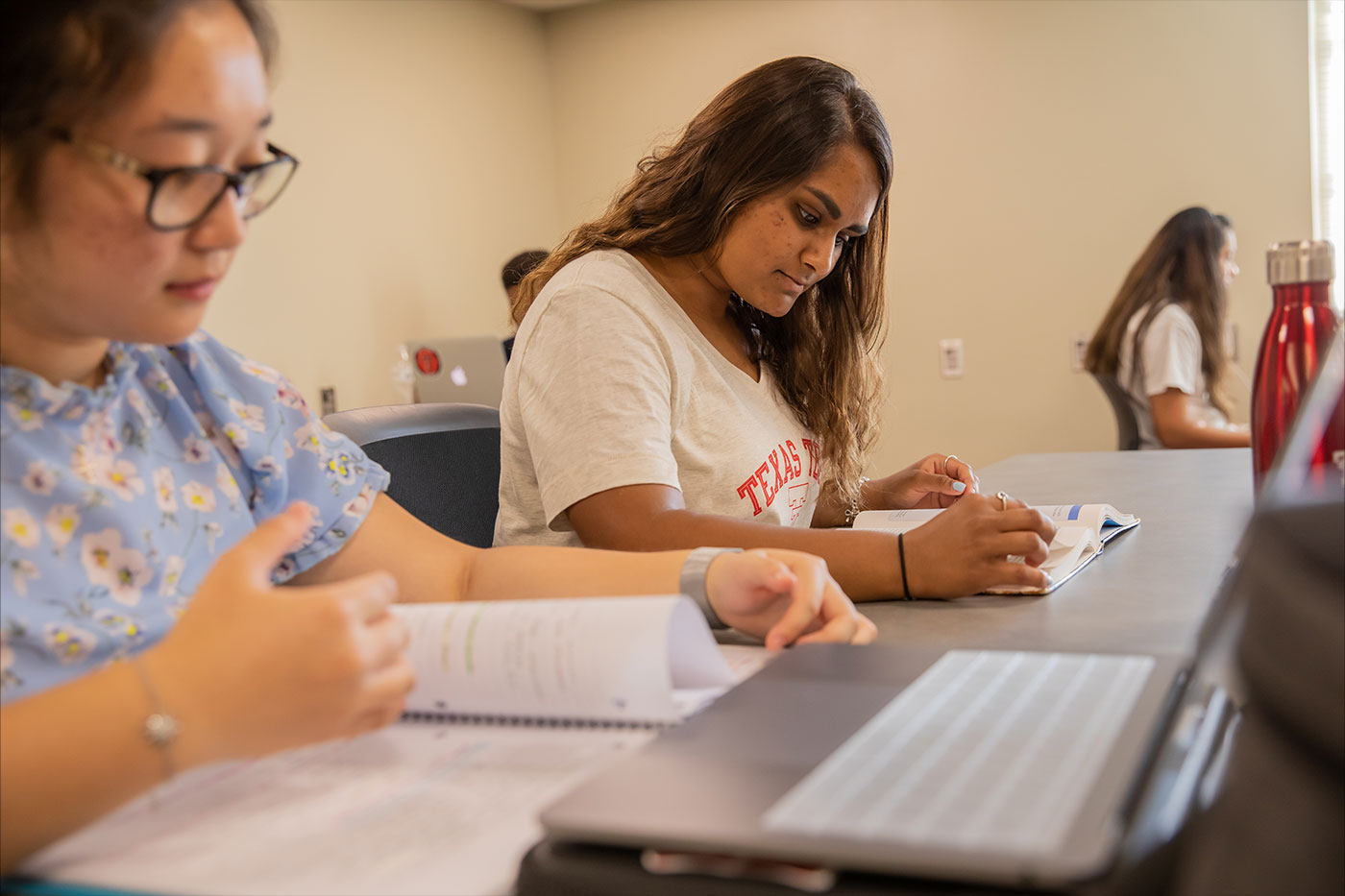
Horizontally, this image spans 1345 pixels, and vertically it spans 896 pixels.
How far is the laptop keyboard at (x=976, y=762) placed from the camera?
398 mm

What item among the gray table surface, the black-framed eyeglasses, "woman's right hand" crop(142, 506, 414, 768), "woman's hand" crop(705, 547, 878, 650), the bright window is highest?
the bright window

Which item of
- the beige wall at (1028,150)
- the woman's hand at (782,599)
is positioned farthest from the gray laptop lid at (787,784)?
the beige wall at (1028,150)

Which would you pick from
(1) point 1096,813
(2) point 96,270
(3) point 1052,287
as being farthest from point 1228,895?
(3) point 1052,287

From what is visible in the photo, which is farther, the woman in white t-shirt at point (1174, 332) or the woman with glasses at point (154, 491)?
the woman in white t-shirt at point (1174, 332)

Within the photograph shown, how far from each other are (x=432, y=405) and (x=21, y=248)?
84cm

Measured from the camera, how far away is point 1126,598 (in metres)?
0.91

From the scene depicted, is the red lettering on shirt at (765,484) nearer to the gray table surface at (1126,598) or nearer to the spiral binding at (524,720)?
the gray table surface at (1126,598)

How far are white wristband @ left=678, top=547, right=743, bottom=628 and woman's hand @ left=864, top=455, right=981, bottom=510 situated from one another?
2.32 ft

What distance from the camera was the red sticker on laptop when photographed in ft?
11.2

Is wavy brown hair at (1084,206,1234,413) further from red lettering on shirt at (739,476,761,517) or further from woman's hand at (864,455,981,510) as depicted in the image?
red lettering on shirt at (739,476,761,517)

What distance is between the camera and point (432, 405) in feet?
4.78

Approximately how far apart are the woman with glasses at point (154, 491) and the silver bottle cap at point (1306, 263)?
557mm

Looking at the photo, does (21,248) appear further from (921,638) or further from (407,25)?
(407,25)

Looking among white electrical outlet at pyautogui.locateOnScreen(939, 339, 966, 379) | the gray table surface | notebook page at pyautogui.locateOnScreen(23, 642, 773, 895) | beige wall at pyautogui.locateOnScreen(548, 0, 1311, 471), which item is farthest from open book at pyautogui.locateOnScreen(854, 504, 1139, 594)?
white electrical outlet at pyautogui.locateOnScreen(939, 339, 966, 379)
